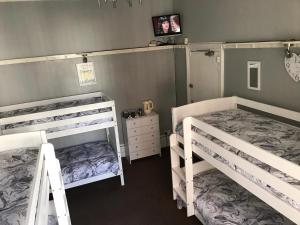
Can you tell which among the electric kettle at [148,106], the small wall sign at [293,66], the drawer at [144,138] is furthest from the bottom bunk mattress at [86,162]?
the small wall sign at [293,66]

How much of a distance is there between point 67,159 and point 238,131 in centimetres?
204

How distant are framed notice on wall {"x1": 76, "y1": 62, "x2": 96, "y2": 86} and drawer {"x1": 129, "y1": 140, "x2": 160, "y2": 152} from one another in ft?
3.40

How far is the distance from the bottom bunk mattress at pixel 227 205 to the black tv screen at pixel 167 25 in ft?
6.56

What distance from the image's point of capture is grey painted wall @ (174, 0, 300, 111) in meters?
2.04

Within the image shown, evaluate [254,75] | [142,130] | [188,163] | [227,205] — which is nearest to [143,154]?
[142,130]

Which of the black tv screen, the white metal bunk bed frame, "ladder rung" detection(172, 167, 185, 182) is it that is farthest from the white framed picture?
the black tv screen

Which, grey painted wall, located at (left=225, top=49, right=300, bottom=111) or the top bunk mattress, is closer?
grey painted wall, located at (left=225, top=49, right=300, bottom=111)

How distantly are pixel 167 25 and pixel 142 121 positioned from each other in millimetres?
1346

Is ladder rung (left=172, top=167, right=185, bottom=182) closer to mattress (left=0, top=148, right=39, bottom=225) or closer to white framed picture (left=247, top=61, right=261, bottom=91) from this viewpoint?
white framed picture (left=247, top=61, right=261, bottom=91)

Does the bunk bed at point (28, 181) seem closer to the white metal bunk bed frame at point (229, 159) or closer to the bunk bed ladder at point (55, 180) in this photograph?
the bunk bed ladder at point (55, 180)

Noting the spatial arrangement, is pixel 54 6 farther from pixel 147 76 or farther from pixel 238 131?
pixel 238 131

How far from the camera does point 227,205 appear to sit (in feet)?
6.69

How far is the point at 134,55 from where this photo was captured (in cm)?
367

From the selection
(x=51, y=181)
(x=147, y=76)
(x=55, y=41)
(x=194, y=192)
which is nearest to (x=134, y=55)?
(x=147, y=76)
